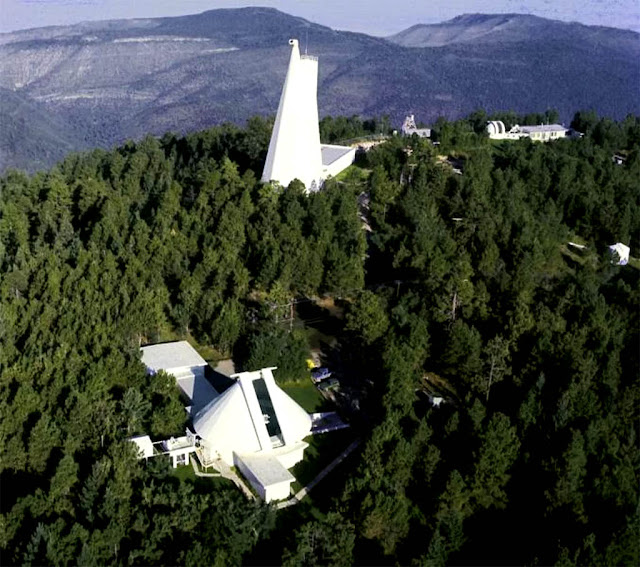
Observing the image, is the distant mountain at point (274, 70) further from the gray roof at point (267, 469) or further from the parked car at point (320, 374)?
the gray roof at point (267, 469)

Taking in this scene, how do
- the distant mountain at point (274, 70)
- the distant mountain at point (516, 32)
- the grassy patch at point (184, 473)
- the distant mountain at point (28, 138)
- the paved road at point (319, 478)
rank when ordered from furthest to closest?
1. the distant mountain at point (516, 32)
2. the distant mountain at point (274, 70)
3. the distant mountain at point (28, 138)
4. the grassy patch at point (184, 473)
5. the paved road at point (319, 478)

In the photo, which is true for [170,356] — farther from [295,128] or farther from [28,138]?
[28,138]

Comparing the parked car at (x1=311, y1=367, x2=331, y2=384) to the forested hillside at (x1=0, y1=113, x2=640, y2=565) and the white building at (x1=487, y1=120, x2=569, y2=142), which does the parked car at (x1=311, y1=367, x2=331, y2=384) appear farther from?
the white building at (x1=487, y1=120, x2=569, y2=142)

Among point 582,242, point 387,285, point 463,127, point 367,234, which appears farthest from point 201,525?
point 463,127

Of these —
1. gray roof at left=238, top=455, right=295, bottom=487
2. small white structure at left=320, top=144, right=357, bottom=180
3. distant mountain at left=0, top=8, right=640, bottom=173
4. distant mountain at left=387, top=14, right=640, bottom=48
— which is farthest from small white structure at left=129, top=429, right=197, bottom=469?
distant mountain at left=387, top=14, right=640, bottom=48

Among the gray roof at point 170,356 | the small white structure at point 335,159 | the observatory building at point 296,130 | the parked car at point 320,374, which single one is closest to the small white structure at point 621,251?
the small white structure at point 335,159

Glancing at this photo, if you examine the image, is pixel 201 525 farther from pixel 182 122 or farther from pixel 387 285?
pixel 182 122
